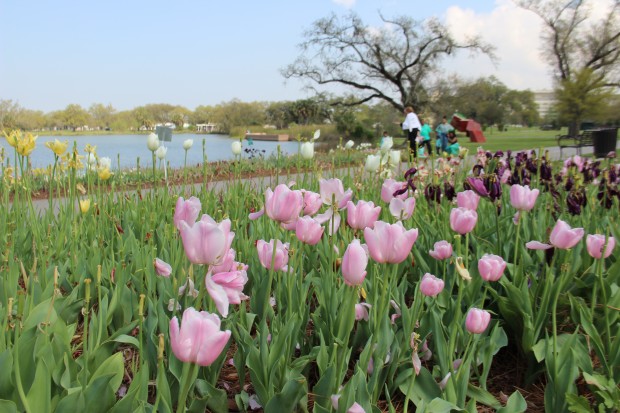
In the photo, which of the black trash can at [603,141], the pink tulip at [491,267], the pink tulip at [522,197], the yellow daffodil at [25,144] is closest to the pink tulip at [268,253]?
the pink tulip at [491,267]

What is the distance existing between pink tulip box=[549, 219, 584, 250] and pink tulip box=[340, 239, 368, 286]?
0.81m

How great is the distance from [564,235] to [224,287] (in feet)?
3.66

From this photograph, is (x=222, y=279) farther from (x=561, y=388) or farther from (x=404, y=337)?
(x=561, y=388)

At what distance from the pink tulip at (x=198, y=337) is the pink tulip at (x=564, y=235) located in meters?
1.21

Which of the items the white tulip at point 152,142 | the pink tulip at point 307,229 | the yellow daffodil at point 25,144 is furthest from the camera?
the white tulip at point 152,142

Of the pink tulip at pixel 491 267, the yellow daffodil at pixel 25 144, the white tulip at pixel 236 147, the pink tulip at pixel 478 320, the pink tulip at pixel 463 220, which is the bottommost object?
the pink tulip at pixel 478 320

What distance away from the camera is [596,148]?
13000 millimetres

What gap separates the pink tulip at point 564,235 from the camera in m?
1.60

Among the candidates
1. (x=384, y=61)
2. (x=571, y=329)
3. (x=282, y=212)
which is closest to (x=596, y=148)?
(x=571, y=329)

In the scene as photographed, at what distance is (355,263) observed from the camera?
3.73 ft

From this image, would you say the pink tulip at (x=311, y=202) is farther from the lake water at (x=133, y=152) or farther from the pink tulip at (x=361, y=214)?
the lake water at (x=133, y=152)

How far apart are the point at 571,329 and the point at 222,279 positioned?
159 cm

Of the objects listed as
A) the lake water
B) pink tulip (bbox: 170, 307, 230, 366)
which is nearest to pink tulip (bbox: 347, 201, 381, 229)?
pink tulip (bbox: 170, 307, 230, 366)

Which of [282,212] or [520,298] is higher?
[282,212]
